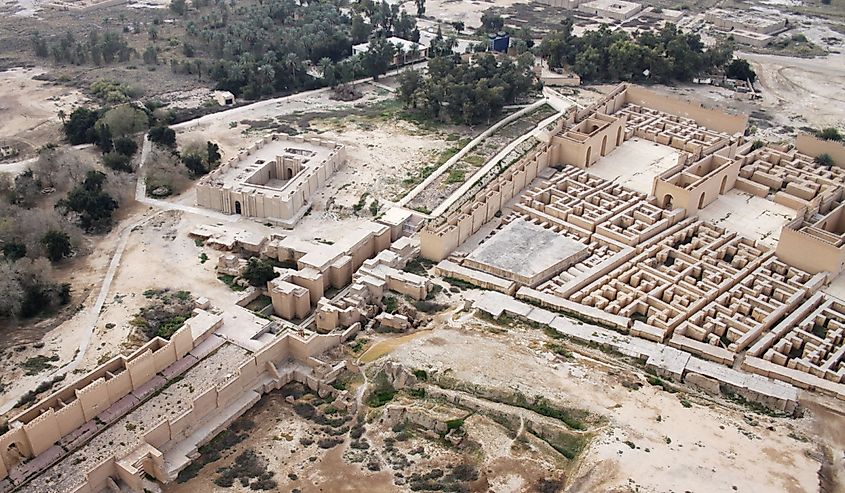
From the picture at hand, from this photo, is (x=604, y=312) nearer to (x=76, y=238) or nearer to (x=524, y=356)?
(x=524, y=356)

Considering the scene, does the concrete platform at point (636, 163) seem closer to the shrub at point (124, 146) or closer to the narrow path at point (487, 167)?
the narrow path at point (487, 167)

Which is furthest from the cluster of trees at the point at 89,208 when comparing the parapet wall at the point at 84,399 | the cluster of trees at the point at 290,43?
the cluster of trees at the point at 290,43

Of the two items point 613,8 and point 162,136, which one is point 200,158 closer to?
point 162,136

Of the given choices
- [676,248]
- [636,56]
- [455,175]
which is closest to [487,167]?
[455,175]

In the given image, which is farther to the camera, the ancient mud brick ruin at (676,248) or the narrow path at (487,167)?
the narrow path at (487,167)

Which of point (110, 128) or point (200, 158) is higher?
point (110, 128)

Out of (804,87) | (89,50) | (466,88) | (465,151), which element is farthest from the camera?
(89,50)

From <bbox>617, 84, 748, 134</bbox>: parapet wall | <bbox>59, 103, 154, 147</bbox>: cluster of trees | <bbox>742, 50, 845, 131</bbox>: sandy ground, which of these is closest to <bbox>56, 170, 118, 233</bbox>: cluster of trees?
<bbox>59, 103, 154, 147</bbox>: cluster of trees
